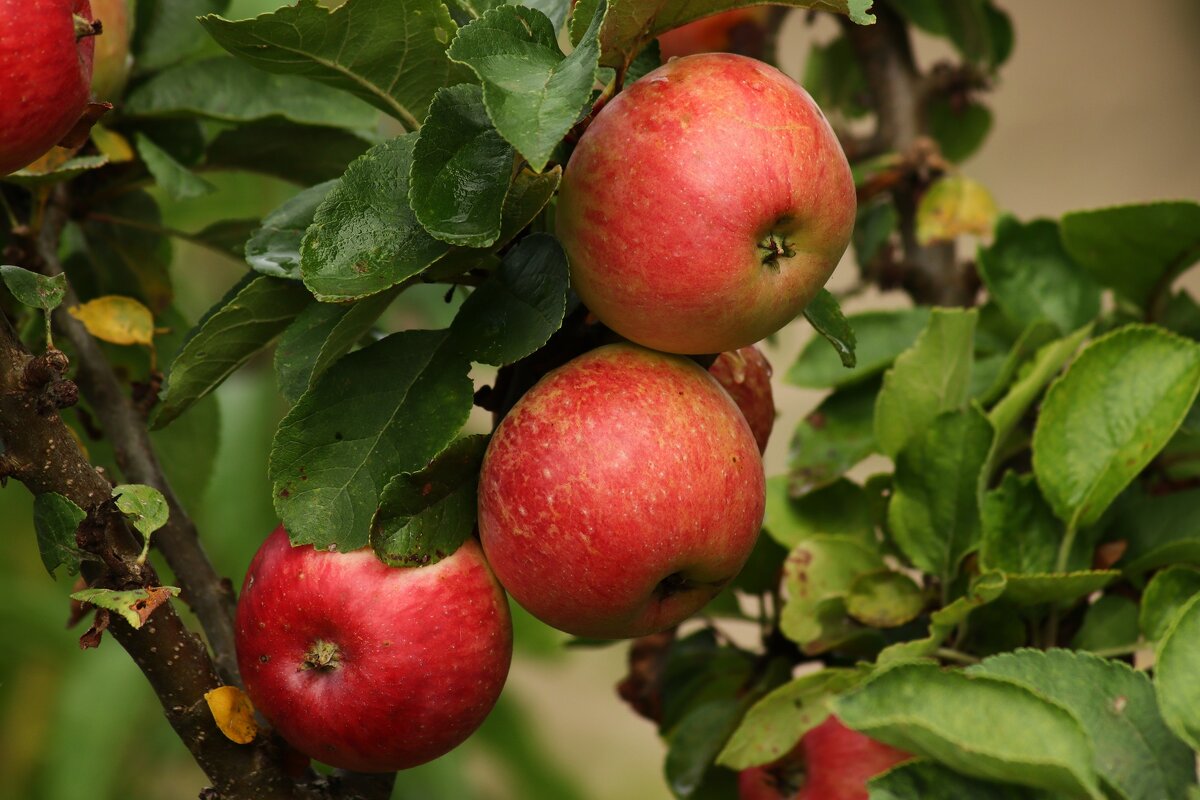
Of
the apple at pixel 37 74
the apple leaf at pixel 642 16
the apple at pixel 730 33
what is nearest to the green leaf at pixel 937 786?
the apple leaf at pixel 642 16

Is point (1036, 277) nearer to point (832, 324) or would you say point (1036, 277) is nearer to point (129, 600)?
point (832, 324)

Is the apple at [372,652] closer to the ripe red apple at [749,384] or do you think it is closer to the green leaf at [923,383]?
the ripe red apple at [749,384]

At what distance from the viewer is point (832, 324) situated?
0.59 m

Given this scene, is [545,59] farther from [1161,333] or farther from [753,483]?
[1161,333]

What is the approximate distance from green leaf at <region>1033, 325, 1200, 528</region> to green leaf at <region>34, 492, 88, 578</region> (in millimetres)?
496

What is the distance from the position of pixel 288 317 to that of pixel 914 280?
640 millimetres

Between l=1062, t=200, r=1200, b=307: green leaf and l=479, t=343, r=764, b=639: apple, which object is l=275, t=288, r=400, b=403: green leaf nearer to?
l=479, t=343, r=764, b=639: apple

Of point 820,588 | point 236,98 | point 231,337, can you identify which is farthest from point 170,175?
point 820,588

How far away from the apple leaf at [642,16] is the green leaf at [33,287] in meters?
0.23

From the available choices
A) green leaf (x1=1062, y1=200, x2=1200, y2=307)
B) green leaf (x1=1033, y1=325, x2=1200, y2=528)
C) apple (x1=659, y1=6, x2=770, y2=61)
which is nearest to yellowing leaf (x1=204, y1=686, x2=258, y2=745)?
green leaf (x1=1033, y1=325, x2=1200, y2=528)

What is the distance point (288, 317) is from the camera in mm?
564

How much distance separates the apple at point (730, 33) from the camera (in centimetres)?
112

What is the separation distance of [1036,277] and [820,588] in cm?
33

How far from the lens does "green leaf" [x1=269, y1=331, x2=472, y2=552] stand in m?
0.52
